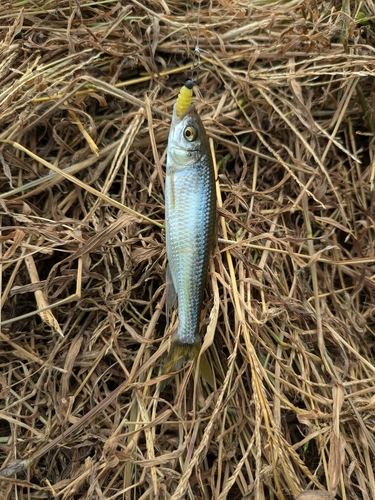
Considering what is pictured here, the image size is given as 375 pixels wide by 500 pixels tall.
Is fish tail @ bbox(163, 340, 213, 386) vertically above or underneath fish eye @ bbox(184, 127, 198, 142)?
underneath

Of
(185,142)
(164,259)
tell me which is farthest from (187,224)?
(185,142)

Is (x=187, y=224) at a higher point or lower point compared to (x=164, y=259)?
higher

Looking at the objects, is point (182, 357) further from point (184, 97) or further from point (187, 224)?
point (184, 97)

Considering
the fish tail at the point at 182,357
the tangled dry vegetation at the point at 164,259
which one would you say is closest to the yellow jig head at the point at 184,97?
the tangled dry vegetation at the point at 164,259

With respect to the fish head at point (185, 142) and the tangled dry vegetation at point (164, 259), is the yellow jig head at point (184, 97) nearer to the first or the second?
the fish head at point (185, 142)

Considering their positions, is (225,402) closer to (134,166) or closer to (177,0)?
(134,166)

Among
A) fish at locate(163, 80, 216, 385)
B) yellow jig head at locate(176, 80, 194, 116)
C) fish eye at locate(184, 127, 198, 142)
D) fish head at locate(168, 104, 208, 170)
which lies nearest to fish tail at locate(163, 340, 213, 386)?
fish at locate(163, 80, 216, 385)

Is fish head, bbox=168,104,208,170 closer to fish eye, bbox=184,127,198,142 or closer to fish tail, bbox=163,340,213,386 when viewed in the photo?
fish eye, bbox=184,127,198,142
